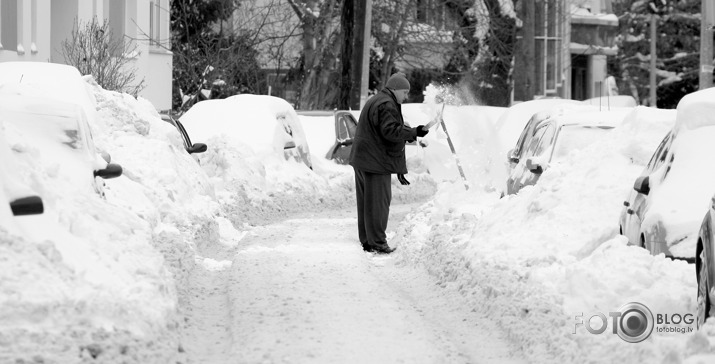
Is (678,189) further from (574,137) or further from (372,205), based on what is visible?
(574,137)

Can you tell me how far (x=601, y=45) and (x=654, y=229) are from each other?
5188 cm

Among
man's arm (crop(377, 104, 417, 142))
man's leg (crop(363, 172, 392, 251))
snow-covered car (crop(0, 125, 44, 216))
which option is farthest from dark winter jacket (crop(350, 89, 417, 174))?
snow-covered car (crop(0, 125, 44, 216))

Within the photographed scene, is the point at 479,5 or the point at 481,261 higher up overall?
the point at 479,5

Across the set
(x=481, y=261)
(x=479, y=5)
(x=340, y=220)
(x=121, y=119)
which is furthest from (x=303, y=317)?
(x=479, y=5)

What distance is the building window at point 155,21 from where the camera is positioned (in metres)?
34.1

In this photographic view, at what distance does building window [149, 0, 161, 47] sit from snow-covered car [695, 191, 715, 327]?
2755 cm

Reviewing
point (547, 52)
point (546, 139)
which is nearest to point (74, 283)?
point (546, 139)

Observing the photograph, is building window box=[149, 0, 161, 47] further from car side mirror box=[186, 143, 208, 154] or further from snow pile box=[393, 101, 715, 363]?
snow pile box=[393, 101, 715, 363]

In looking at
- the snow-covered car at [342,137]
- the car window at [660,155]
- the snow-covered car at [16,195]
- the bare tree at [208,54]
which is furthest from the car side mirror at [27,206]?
the bare tree at [208,54]

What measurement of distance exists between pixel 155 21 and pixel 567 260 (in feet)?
86.7

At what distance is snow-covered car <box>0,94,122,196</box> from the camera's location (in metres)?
9.88

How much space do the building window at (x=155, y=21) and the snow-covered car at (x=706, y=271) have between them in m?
27.6

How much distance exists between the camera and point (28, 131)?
9992mm

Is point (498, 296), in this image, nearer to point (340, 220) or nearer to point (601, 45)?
point (340, 220)
